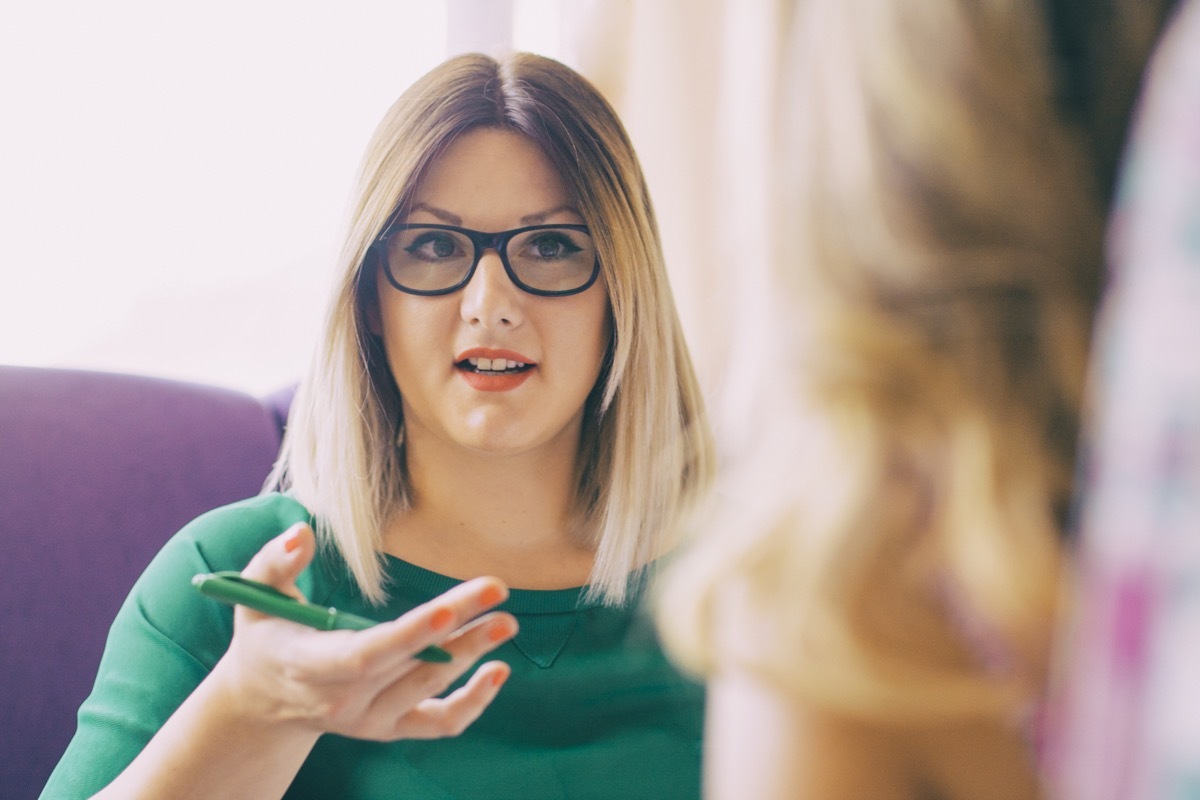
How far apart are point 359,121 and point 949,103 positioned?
1.55m

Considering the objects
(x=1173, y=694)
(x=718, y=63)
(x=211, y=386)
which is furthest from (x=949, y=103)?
(x=211, y=386)

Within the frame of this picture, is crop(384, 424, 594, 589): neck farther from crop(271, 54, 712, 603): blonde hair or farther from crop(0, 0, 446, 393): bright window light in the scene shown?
crop(0, 0, 446, 393): bright window light

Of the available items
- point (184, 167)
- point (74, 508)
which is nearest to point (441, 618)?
point (74, 508)

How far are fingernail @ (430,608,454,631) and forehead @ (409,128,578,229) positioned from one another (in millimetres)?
524

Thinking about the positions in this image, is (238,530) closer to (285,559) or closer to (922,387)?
(285,559)

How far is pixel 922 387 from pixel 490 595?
0.32m

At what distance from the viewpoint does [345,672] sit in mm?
687

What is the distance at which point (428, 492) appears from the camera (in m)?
1.18

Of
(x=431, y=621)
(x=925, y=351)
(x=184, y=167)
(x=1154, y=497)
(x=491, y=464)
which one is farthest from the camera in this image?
(x=184, y=167)

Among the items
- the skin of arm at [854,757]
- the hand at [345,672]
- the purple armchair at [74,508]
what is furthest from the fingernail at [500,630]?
the purple armchair at [74,508]

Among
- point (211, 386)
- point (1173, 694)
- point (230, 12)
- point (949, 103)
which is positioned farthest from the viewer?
point (230, 12)

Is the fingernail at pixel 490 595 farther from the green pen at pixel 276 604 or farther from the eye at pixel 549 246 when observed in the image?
the eye at pixel 549 246

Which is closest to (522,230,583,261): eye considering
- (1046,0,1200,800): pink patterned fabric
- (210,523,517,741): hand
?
(210,523,517,741): hand

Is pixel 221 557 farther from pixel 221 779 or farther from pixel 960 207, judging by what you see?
pixel 960 207
